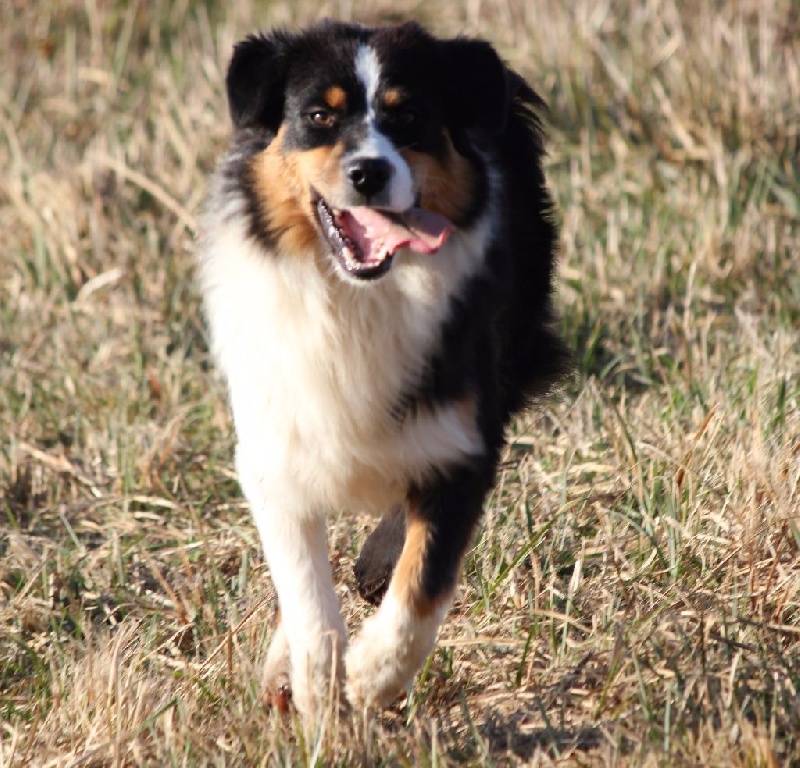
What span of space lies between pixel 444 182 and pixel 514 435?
5.73 ft

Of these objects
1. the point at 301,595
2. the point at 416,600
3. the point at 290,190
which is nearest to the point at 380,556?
the point at 301,595

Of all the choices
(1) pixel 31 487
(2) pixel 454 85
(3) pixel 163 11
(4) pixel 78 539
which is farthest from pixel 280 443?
(3) pixel 163 11

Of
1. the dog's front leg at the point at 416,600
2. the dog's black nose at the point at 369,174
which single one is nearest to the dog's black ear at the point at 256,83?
the dog's black nose at the point at 369,174

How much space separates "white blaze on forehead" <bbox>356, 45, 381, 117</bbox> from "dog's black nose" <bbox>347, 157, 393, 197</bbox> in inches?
7.0

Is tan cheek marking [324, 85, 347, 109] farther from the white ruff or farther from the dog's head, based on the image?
the white ruff

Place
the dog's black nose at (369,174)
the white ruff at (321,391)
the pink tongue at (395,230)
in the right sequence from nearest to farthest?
the dog's black nose at (369,174)
the pink tongue at (395,230)
the white ruff at (321,391)

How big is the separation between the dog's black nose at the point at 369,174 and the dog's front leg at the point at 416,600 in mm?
714

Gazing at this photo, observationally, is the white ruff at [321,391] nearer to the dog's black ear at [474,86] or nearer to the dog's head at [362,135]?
the dog's head at [362,135]

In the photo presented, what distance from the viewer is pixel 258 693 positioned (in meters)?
3.45

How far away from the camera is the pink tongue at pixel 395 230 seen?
334cm

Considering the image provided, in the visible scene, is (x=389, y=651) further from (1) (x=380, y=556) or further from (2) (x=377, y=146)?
(2) (x=377, y=146)

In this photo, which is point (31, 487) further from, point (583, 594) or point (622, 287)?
point (622, 287)

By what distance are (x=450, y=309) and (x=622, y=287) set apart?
2.62 m

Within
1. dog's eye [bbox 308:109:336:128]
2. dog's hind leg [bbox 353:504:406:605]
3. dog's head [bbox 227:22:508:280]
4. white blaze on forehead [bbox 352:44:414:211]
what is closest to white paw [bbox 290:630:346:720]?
dog's hind leg [bbox 353:504:406:605]
